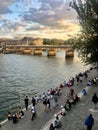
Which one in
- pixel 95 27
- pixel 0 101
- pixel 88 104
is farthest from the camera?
pixel 0 101

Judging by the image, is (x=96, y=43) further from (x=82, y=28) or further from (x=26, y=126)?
(x=26, y=126)

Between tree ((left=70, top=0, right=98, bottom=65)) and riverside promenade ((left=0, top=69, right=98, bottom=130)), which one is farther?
tree ((left=70, top=0, right=98, bottom=65))

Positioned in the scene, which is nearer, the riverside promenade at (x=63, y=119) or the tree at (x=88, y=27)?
the riverside promenade at (x=63, y=119)

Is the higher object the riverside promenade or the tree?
the tree

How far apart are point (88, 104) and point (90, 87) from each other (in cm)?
1227

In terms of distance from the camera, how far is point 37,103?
39.4 m

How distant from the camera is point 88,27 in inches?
1812

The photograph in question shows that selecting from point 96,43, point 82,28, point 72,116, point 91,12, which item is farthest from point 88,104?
point 82,28

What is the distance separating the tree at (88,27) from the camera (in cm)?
4306

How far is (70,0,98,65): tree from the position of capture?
4306cm

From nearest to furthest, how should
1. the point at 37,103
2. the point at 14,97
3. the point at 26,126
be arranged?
the point at 26,126, the point at 37,103, the point at 14,97

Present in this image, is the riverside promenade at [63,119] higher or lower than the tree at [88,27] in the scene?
lower

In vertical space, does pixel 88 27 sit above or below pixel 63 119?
above

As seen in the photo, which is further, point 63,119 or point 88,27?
point 88,27
